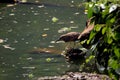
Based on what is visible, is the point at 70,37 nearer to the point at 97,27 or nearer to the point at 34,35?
the point at 34,35

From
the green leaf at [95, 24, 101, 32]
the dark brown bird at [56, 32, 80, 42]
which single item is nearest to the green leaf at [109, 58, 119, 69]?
the green leaf at [95, 24, 101, 32]

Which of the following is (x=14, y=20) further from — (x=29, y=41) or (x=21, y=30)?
(x=29, y=41)

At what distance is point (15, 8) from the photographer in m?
10.1

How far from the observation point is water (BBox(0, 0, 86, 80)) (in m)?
5.51

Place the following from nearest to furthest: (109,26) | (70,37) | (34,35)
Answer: (109,26)
(70,37)
(34,35)

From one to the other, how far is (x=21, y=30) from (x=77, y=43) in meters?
1.68

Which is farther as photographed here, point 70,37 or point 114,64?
point 70,37

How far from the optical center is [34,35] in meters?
7.34

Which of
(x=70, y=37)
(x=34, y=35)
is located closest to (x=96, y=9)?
(x=70, y=37)

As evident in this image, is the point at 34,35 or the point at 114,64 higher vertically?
the point at 114,64

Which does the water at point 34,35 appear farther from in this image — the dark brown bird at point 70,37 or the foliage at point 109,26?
the foliage at point 109,26

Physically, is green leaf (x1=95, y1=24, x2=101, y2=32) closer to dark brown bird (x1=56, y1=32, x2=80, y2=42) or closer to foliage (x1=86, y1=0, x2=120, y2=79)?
foliage (x1=86, y1=0, x2=120, y2=79)

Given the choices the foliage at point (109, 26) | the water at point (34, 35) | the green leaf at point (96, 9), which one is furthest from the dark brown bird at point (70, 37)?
the green leaf at point (96, 9)

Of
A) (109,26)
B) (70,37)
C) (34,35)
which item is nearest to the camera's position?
(109,26)
